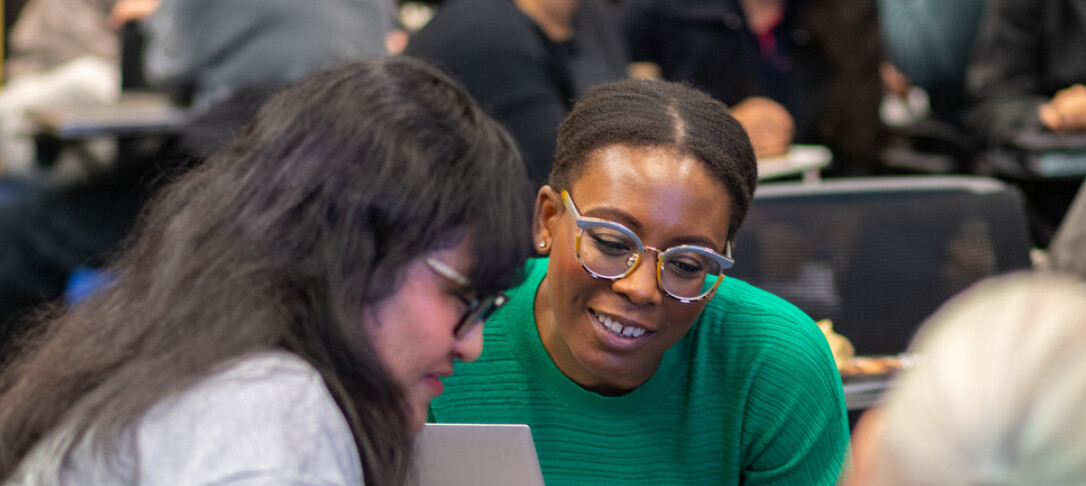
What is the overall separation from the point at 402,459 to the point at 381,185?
0.93 feet

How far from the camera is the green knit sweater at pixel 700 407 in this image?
4.82 ft

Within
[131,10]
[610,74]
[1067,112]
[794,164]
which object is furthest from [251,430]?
[131,10]

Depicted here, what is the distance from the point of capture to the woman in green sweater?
1.41m

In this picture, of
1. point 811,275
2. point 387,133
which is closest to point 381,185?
point 387,133

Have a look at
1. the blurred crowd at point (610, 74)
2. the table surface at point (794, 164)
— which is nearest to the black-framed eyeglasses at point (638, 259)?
the blurred crowd at point (610, 74)

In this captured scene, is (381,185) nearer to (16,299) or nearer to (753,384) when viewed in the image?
(753,384)

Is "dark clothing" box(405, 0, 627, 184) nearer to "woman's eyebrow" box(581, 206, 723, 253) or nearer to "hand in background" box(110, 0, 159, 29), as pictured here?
"woman's eyebrow" box(581, 206, 723, 253)

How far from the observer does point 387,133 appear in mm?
1031

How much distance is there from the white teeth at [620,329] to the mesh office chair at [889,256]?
2.21 ft

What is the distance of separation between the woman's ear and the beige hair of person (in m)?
0.90

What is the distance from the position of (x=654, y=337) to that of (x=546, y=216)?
0.24 meters

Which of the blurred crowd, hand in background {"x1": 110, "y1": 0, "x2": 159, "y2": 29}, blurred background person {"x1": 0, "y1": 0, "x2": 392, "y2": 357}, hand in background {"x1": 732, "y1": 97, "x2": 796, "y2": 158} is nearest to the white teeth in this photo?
the blurred crowd

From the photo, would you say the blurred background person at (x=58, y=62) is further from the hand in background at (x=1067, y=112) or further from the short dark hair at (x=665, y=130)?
the hand in background at (x=1067, y=112)

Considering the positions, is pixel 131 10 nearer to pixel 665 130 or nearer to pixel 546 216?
pixel 546 216
